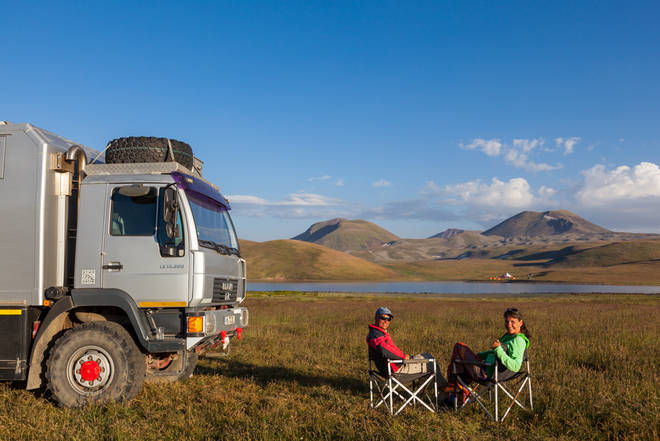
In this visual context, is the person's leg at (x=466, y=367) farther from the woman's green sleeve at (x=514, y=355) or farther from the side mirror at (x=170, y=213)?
the side mirror at (x=170, y=213)

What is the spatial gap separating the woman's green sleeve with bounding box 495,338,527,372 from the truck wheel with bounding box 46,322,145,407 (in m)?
4.97

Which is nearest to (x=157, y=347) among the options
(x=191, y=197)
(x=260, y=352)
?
(x=191, y=197)

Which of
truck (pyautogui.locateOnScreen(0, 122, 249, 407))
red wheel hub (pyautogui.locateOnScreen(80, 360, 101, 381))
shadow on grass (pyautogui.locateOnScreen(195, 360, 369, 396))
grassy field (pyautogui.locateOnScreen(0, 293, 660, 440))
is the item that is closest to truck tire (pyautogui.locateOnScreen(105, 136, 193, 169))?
truck (pyautogui.locateOnScreen(0, 122, 249, 407))

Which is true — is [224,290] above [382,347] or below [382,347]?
above

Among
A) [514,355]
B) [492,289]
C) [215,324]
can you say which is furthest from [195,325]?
[492,289]

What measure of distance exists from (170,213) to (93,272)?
143cm

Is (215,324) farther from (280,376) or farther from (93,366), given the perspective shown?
(280,376)

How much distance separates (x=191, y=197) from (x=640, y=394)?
725 cm

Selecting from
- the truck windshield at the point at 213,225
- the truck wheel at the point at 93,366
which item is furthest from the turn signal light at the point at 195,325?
the truck windshield at the point at 213,225

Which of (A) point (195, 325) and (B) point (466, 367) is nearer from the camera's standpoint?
(A) point (195, 325)

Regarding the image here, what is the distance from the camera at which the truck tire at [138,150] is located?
7074 mm

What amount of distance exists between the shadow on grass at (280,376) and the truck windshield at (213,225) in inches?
102

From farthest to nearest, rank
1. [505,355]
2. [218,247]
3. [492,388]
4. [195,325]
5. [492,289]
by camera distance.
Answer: [492,289] → [218,247] → [492,388] → [195,325] → [505,355]

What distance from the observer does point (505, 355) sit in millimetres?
6141
